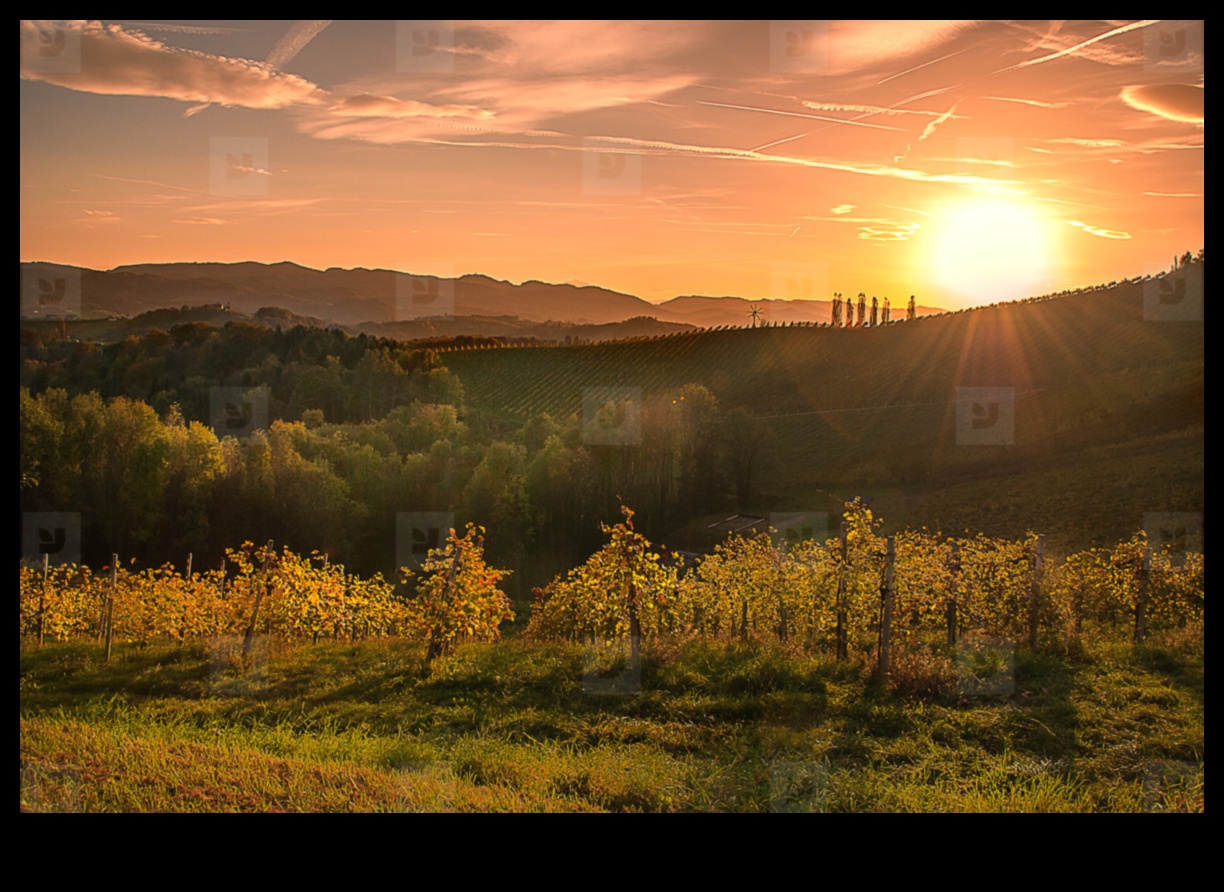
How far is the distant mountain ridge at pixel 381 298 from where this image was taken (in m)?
43.2

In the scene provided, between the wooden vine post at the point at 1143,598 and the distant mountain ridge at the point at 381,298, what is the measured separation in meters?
22.4

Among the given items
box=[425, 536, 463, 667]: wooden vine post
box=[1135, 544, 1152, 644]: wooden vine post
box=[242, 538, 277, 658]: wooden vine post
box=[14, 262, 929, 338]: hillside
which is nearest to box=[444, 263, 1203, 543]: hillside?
box=[14, 262, 929, 338]: hillside

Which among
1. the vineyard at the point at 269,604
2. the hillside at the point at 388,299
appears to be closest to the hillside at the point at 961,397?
the hillside at the point at 388,299

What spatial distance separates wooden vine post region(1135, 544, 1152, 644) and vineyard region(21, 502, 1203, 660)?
0.03 meters

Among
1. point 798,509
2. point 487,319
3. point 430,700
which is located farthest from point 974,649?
point 487,319

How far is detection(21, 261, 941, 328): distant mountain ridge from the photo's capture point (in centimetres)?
4325

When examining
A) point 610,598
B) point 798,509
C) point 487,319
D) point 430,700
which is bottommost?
point 798,509

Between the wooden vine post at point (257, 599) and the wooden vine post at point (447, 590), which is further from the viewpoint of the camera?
the wooden vine post at point (257, 599)

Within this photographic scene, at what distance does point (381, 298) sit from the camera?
79.1 m

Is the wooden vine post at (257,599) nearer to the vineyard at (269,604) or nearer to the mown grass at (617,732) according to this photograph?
the vineyard at (269,604)

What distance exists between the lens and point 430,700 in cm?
879

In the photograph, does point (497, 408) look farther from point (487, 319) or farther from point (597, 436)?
point (597, 436)
